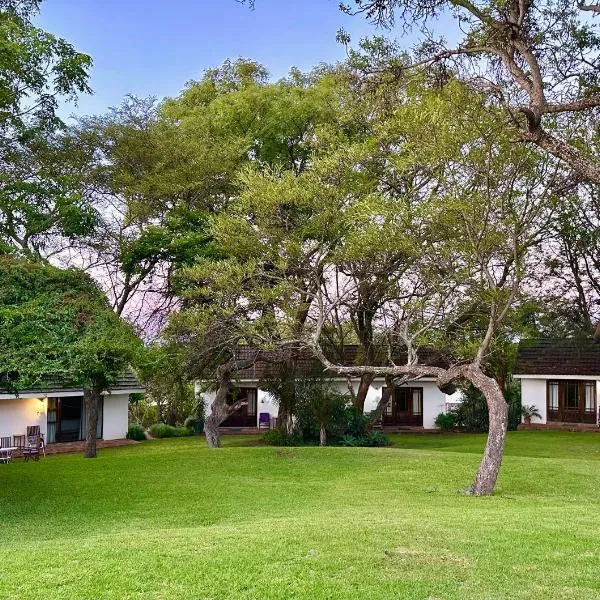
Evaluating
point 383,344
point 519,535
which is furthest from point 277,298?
point 519,535

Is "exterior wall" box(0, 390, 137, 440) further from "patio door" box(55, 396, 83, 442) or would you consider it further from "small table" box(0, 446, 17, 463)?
"small table" box(0, 446, 17, 463)

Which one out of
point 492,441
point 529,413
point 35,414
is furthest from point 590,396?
point 35,414

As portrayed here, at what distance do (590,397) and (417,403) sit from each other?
857 centimetres

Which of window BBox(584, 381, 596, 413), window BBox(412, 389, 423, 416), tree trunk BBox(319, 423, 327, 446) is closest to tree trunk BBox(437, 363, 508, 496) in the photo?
tree trunk BBox(319, 423, 327, 446)

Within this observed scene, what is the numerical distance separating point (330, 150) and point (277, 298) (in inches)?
196

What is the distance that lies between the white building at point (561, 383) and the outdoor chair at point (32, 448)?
22869 millimetres

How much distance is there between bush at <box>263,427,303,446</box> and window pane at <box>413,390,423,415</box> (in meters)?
12.2

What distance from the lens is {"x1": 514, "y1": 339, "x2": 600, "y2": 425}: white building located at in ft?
116

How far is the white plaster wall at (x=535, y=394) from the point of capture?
3616 cm

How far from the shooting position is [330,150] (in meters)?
21.3

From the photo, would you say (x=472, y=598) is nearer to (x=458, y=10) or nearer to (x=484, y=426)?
(x=458, y=10)

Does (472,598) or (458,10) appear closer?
(472,598)

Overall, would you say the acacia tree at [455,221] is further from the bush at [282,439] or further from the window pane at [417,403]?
the window pane at [417,403]

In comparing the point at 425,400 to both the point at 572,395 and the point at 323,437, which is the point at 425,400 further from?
the point at 323,437
